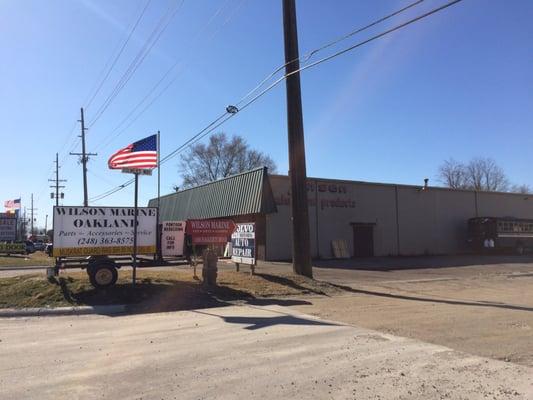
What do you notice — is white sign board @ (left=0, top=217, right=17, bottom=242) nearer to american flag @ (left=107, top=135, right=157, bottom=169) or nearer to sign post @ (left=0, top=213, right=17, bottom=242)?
sign post @ (left=0, top=213, right=17, bottom=242)

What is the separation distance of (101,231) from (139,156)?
2414 mm

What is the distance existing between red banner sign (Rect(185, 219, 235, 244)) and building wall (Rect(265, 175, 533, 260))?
1276 cm

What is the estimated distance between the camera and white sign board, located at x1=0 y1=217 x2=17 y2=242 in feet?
169

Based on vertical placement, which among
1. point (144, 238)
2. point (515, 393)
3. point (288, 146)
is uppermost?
point (288, 146)

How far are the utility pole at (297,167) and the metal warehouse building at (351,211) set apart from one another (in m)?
12.4

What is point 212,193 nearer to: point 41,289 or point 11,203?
point 41,289

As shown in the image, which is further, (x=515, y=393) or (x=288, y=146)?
(x=288, y=146)

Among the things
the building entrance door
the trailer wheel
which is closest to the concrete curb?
the trailer wheel

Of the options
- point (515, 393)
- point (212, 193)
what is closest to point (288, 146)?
point (515, 393)

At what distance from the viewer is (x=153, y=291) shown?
14.1m

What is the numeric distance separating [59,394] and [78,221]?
31.1ft

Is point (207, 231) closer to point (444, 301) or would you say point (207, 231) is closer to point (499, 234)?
point (444, 301)

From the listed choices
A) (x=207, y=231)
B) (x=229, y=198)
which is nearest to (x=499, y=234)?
(x=229, y=198)

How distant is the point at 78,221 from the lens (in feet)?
49.0
